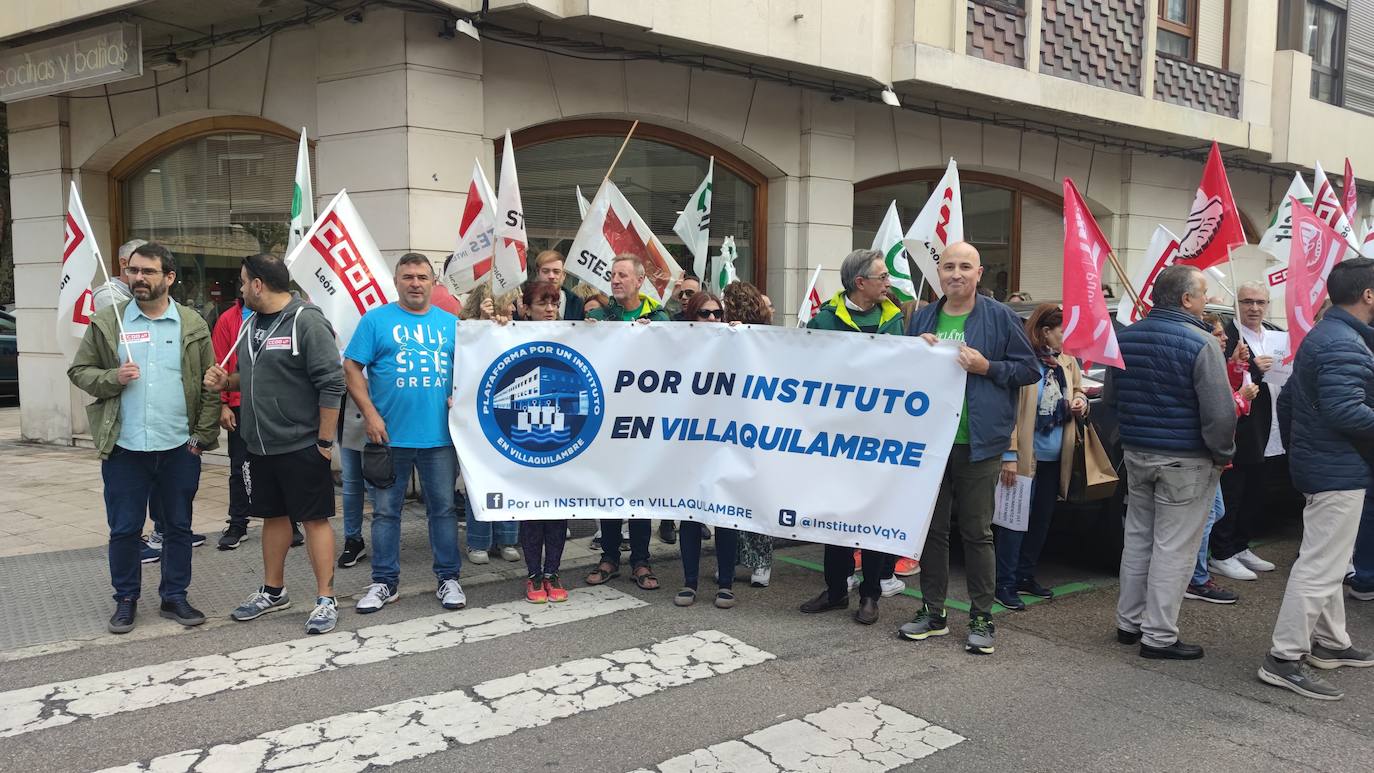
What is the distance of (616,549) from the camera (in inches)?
240

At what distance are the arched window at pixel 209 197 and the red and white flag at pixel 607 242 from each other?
3.76 m

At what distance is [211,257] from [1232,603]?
9.86 m

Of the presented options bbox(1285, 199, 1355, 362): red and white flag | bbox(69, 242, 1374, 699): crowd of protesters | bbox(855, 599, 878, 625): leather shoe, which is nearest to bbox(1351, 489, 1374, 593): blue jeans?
bbox(69, 242, 1374, 699): crowd of protesters

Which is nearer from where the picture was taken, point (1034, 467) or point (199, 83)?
point (1034, 467)

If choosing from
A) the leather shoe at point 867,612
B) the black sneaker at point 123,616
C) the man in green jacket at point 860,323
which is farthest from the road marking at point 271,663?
the leather shoe at point 867,612

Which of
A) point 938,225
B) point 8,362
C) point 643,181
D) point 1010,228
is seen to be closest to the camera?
point 938,225

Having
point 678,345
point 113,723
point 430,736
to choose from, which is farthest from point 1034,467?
point 113,723

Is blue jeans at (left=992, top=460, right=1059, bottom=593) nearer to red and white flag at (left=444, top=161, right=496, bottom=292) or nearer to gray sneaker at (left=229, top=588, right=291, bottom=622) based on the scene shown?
red and white flag at (left=444, top=161, right=496, bottom=292)

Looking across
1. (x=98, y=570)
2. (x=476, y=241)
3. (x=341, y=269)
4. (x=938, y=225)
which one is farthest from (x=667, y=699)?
(x=938, y=225)

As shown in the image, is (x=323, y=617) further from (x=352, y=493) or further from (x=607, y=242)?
(x=607, y=242)

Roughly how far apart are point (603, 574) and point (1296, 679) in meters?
3.55

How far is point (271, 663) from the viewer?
15.3ft

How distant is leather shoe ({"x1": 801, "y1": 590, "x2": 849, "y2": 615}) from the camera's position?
5516mm

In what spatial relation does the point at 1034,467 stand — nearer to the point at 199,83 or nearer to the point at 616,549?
the point at 616,549
